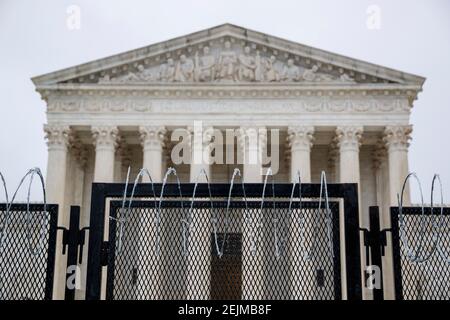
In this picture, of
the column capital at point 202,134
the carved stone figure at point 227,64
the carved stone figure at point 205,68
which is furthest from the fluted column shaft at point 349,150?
the carved stone figure at point 205,68

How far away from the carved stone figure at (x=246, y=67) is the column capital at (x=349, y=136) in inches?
263

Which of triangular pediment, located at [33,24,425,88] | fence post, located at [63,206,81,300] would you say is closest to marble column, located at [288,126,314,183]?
triangular pediment, located at [33,24,425,88]

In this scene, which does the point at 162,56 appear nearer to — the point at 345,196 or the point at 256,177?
the point at 256,177

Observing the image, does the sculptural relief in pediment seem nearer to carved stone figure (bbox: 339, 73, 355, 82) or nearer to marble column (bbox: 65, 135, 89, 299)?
carved stone figure (bbox: 339, 73, 355, 82)

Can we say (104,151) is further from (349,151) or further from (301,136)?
(349,151)

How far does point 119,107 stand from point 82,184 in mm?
7000

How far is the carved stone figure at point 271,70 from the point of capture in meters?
39.8

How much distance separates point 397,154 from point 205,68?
13.5m

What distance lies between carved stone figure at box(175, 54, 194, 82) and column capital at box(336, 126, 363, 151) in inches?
404

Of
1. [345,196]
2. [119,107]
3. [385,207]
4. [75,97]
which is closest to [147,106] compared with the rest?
[119,107]

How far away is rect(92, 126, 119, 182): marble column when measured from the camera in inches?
1517

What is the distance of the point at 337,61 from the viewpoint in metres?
39.4

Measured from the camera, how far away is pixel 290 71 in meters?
39.9

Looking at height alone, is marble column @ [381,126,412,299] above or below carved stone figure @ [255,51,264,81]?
below
